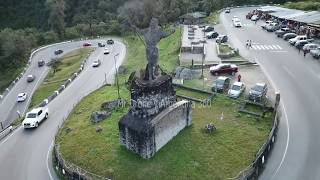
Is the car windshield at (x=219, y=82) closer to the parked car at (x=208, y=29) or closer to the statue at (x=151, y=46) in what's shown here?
the statue at (x=151, y=46)

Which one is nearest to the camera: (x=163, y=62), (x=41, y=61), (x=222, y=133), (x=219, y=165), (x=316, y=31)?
(x=219, y=165)

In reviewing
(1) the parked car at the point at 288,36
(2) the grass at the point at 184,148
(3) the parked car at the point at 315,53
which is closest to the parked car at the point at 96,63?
(2) the grass at the point at 184,148

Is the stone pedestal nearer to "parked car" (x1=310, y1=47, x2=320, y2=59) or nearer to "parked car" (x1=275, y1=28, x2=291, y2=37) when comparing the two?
"parked car" (x1=310, y1=47, x2=320, y2=59)

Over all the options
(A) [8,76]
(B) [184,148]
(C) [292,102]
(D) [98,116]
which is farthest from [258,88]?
(A) [8,76]

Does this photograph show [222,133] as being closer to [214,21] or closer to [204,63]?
[204,63]

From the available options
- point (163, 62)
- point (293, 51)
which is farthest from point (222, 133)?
point (293, 51)

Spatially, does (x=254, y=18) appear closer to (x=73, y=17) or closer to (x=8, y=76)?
(x=8, y=76)
